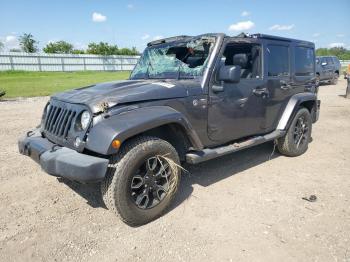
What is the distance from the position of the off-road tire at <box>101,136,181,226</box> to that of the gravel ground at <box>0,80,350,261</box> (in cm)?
17

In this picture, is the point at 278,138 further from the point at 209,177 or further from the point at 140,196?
the point at 140,196

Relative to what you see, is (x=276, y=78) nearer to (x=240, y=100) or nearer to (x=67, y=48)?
(x=240, y=100)

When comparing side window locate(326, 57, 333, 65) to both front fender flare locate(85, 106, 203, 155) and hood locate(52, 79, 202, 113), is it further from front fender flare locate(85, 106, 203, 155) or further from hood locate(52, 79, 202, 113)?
front fender flare locate(85, 106, 203, 155)

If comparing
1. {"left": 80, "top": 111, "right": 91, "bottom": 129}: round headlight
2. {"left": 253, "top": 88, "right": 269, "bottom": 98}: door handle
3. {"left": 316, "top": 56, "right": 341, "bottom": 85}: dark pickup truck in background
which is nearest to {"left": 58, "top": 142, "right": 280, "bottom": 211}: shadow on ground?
{"left": 80, "top": 111, "right": 91, "bottom": 129}: round headlight

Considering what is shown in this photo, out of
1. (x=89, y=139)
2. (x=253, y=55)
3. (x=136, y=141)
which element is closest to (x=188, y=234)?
(x=136, y=141)

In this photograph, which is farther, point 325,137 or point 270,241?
point 325,137

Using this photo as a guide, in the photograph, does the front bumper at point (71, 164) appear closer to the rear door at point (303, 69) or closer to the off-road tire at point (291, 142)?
the off-road tire at point (291, 142)

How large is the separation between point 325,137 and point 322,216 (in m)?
4.11

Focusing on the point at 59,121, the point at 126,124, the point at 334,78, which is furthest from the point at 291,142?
the point at 334,78

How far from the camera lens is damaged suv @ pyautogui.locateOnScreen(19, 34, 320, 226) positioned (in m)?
3.14

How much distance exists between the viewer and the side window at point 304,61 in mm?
5703

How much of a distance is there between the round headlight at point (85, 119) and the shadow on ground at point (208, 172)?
1103 mm

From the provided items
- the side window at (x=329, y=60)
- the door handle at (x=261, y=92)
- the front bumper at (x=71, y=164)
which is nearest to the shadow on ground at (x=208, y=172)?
the front bumper at (x=71, y=164)

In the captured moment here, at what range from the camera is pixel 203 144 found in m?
4.07
